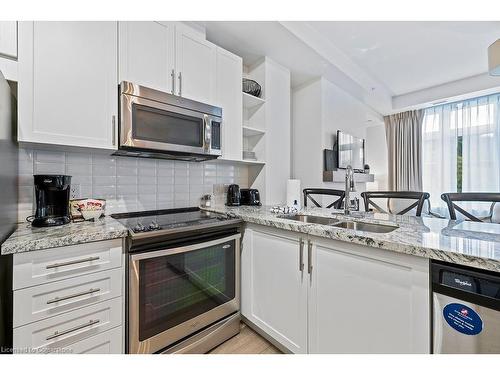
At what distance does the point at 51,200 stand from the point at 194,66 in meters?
1.38

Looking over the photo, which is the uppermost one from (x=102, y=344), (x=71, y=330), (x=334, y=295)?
(x=334, y=295)

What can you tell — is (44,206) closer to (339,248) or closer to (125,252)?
(125,252)

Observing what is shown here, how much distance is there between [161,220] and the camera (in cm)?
158

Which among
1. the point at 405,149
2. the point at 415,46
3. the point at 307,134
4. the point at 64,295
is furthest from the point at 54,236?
the point at 405,149

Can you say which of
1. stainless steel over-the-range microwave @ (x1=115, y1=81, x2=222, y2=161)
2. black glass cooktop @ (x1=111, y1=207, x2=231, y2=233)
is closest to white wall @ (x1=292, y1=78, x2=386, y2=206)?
stainless steel over-the-range microwave @ (x1=115, y1=81, x2=222, y2=161)

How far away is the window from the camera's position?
3746 millimetres

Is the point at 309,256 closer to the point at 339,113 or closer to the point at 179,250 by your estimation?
the point at 179,250

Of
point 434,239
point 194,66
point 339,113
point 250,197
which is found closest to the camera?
point 434,239

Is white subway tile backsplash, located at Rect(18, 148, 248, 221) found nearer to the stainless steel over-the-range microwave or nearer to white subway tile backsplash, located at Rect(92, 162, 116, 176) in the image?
white subway tile backsplash, located at Rect(92, 162, 116, 176)

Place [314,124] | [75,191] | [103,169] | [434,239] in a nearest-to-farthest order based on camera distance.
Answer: [434,239], [75,191], [103,169], [314,124]

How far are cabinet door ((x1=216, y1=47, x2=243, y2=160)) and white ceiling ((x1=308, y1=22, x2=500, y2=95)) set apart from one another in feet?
3.03
